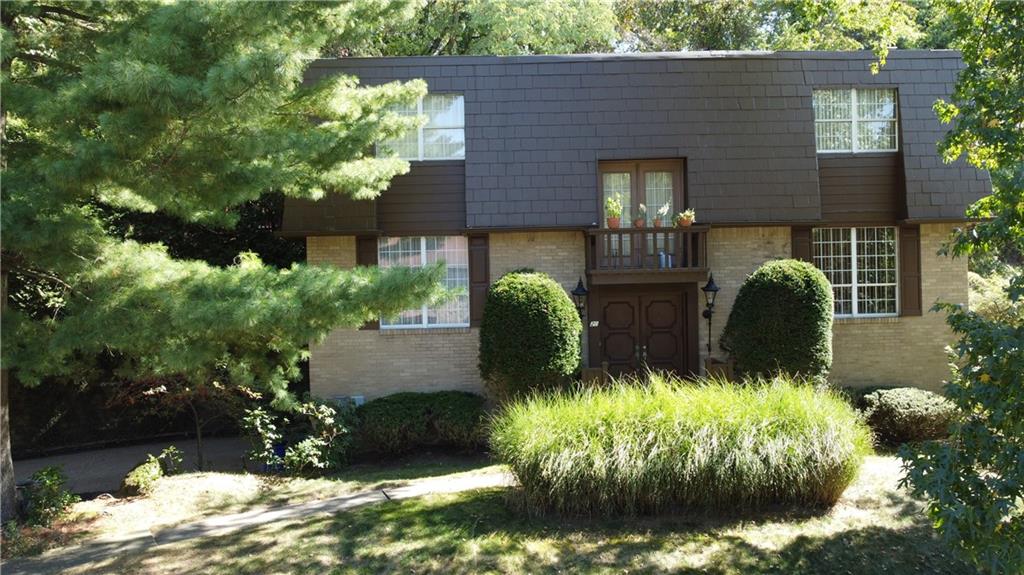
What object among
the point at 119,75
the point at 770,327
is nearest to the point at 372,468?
the point at 770,327

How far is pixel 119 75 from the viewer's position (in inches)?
283

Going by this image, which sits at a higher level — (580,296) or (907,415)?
(580,296)

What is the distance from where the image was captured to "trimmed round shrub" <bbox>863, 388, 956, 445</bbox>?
13547mm

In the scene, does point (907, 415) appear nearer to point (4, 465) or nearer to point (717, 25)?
point (4, 465)

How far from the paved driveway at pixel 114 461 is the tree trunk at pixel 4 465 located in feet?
9.53

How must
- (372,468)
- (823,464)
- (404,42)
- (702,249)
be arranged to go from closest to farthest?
(823,464) → (372,468) → (702,249) → (404,42)

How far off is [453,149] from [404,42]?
10.5m

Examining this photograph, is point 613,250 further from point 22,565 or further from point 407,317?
point 22,565

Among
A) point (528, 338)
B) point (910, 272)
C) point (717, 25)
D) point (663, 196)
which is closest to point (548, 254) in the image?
point (663, 196)

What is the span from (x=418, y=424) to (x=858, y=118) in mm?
10498

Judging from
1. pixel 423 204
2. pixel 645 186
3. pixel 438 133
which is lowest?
pixel 423 204

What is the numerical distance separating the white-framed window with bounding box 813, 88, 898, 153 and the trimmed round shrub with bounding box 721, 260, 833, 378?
11.7ft

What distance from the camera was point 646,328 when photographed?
15828mm

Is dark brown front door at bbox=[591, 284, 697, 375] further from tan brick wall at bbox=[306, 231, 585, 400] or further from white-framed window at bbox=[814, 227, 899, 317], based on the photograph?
white-framed window at bbox=[814, 227, 899, 317]
